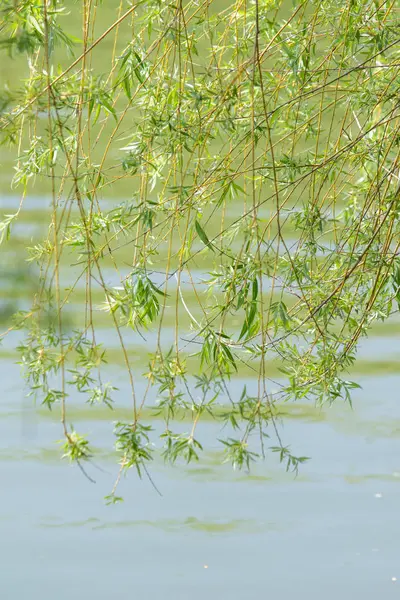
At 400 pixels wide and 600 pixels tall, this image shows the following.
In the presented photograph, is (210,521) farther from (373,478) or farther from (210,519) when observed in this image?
(373,478)

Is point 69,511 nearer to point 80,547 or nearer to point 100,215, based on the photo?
point 80,547

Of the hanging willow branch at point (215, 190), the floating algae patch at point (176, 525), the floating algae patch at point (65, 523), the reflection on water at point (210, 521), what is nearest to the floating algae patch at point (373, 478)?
the reflection on water at point (210, 521)

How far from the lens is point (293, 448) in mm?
3752

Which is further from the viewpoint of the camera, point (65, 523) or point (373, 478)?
point (373, 478)

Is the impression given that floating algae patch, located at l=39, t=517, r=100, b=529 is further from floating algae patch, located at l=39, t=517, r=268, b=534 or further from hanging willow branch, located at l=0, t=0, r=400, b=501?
hanging willow branch, located at l=0, t=0, r=400, b=501

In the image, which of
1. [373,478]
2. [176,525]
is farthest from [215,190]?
[373,478]

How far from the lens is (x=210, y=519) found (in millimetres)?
3428

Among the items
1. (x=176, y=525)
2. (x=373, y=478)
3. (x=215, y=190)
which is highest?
(x=215, y=190)

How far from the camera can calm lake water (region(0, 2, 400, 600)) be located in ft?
10.3

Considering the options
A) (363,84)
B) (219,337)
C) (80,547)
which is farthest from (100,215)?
(80,547)

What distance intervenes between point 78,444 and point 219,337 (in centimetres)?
36

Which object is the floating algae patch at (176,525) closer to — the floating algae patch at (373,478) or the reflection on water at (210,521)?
the reflection on water at (210,521)

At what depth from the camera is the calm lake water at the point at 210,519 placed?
314cm

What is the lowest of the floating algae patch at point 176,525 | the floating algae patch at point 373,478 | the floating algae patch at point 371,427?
the floating algae patch at point 176,525
